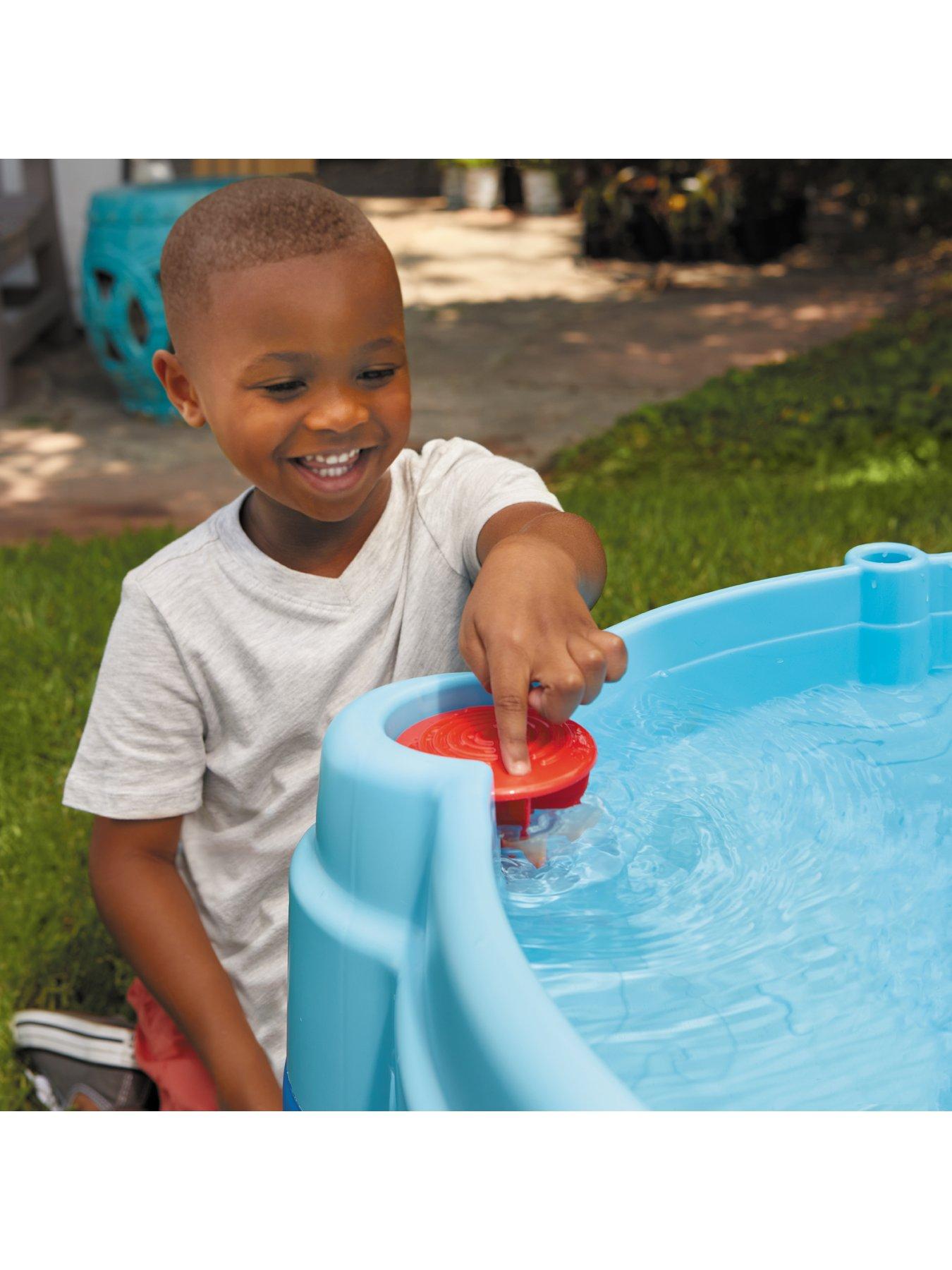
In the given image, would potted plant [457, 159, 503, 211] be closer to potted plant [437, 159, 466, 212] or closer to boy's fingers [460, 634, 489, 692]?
potted plant [437, 159, 466, 212]

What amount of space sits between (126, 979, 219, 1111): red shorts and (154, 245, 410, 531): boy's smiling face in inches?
29.0

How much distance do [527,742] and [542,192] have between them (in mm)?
9032

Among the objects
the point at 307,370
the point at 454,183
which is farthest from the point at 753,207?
the point at 307,370

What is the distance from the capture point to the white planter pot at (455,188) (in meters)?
9.73

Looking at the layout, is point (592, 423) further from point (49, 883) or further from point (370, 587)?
point (370, 587)

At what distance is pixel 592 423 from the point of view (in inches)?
198

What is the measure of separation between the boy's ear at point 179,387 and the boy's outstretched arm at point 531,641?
424 millimetres

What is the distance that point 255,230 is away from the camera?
1.27m

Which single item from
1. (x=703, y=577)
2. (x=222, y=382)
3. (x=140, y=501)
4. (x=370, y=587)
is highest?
(x=222, y=382)

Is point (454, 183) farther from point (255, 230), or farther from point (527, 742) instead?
point (527, 742)

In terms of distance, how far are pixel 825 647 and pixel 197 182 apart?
15.8 feet

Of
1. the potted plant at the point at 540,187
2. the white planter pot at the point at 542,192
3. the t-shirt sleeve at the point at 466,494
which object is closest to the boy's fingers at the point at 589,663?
the t-shirt sleeve at the point at 466,494

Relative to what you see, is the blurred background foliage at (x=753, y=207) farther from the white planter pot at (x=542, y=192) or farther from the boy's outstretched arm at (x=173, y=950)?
the boy's outstretched arm at (x=173, y=950)

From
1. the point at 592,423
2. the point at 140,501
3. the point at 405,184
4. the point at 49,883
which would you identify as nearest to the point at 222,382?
the point at 49,883
